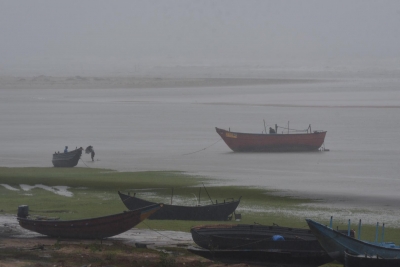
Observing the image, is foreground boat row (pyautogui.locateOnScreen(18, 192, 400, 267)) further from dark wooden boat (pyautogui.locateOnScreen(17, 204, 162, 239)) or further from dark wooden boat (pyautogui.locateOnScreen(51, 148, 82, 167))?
dark wooden boat (pyautogui.locateOnScreen(51, 148, 82, 167))

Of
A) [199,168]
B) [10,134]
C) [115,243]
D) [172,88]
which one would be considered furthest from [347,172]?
[172,88]

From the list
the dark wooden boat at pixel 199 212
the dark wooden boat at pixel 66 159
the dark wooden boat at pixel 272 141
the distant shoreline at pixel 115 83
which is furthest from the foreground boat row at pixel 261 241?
the distant shoreline at pixel 115 83

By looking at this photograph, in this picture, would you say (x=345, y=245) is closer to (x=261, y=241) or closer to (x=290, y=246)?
(x=290, y=246)

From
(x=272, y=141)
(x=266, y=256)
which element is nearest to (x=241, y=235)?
(x=266, y=256)

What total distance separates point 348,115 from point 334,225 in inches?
1503

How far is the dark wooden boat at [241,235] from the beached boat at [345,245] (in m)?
1.17

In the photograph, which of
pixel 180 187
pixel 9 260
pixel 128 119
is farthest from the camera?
pixel 128 119

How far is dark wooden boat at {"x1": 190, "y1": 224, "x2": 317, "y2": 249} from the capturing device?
17.0 m

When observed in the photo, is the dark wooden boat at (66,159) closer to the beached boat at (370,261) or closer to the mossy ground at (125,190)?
the mossy ground at (125,190)

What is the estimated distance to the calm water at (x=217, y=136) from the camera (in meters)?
30.2

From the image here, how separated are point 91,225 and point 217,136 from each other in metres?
27.2

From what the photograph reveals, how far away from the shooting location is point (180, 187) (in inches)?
1049

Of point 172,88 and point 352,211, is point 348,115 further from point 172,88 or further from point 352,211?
point 172,88

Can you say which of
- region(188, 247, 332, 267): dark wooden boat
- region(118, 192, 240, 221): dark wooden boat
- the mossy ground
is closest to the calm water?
the mossy ground
